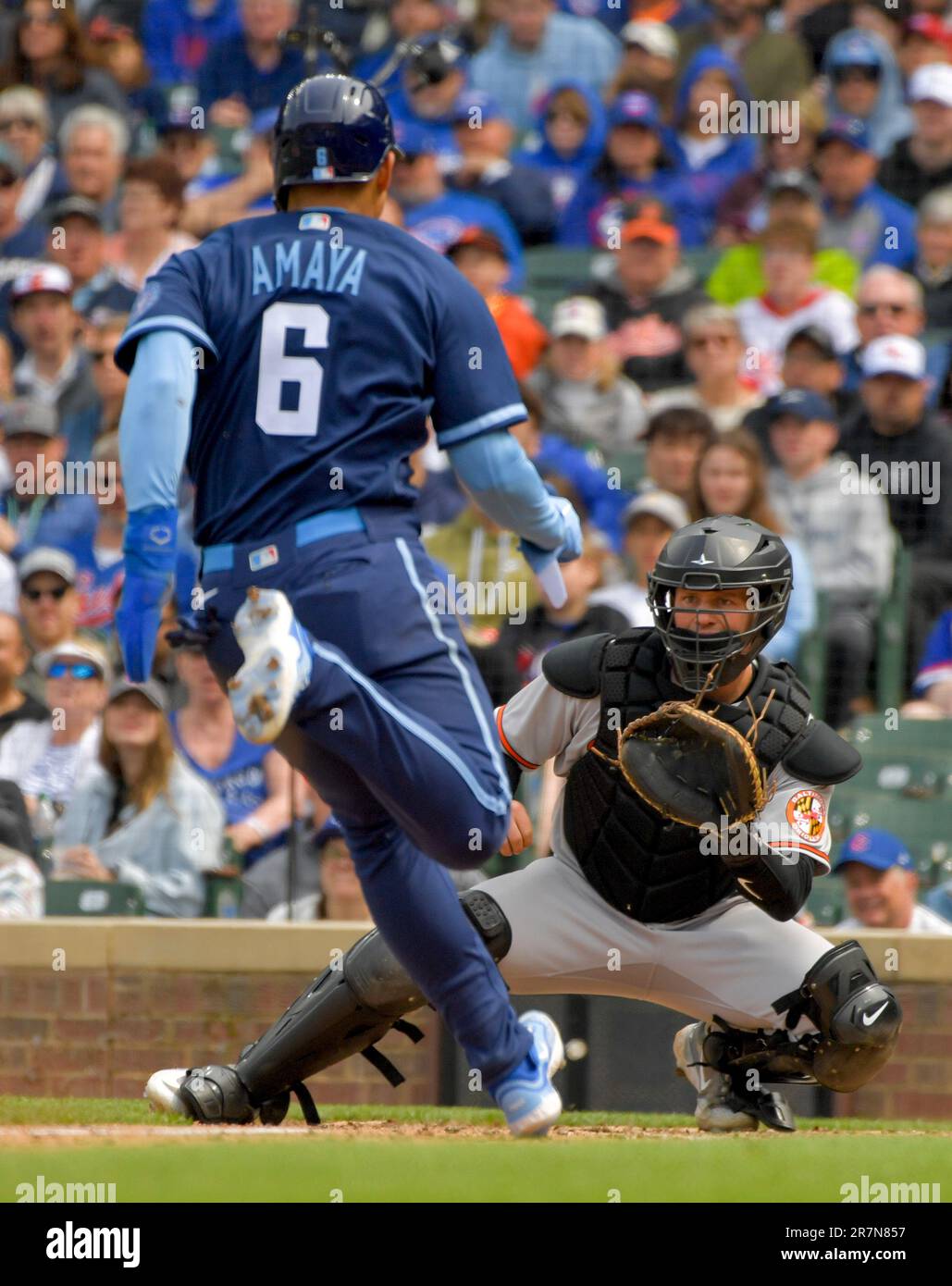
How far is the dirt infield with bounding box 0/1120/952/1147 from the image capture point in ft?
15.2

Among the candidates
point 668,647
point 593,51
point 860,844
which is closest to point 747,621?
point 668,647

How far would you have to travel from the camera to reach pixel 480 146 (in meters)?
10.3

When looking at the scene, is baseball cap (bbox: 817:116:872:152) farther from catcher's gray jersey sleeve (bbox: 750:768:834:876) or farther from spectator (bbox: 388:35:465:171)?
catcher's gray jersey sleeve (bbox: 750:768:834:876)

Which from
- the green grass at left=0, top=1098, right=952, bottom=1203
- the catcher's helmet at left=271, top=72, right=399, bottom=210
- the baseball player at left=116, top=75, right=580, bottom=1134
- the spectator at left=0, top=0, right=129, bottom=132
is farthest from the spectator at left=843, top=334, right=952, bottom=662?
the spectator at left=0, top=0, right=129, bottom=132

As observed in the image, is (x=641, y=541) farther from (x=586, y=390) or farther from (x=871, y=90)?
(x=871, y=90)

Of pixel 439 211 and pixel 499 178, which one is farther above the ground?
pixel 499 178

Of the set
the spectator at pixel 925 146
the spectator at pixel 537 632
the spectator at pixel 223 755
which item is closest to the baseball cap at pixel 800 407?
the spectator at pixel 537 632

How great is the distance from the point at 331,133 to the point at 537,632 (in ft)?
Answer: 12.5

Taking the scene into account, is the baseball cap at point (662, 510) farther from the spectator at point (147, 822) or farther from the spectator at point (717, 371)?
the spectator at point (147, 822)

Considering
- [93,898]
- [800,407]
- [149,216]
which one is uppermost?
[149,216]

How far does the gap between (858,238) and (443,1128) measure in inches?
215

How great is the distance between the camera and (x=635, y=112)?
33.0 ft

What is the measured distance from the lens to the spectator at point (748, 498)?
7.82 metres

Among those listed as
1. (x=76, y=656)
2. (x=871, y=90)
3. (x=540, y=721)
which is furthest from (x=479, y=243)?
(x=540, y=721)
